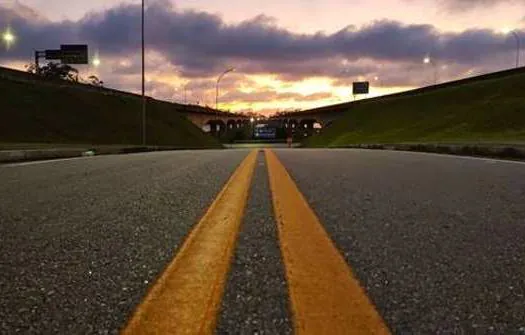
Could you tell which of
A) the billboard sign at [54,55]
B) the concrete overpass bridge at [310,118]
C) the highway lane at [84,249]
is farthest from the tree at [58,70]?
the highway lane at [84,249]

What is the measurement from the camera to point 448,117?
56.9 meters

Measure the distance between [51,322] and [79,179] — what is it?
691 centimetres

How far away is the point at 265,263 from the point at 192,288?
70cm

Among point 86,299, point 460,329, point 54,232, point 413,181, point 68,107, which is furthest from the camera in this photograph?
point 68,107

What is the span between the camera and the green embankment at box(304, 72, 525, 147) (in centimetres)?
4497

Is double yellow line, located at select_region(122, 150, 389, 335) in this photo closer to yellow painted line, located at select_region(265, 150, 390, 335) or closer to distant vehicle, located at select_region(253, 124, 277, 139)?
yellow painted line, located at select_region(265, 150, 390, 335)

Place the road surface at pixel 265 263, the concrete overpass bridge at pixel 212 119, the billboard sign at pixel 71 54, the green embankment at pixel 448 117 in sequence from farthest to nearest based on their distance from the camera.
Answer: the concrete overpass bridge at pixel 212 119 → the billboard sign at pixel 71 54 → the green embankment at pixel 448 117 → the road surface at pixel 265 263

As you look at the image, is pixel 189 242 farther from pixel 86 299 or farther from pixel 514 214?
pixel 514 214

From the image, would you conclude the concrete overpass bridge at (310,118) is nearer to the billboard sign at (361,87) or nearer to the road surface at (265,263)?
the billboard sign at (361,87)

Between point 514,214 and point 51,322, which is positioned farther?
point 514,214

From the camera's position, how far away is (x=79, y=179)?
8.84m

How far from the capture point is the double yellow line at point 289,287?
2.13 meters

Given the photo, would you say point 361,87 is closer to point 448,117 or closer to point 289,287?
point 448,117

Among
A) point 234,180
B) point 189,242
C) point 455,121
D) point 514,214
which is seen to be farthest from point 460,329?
point 455,121
